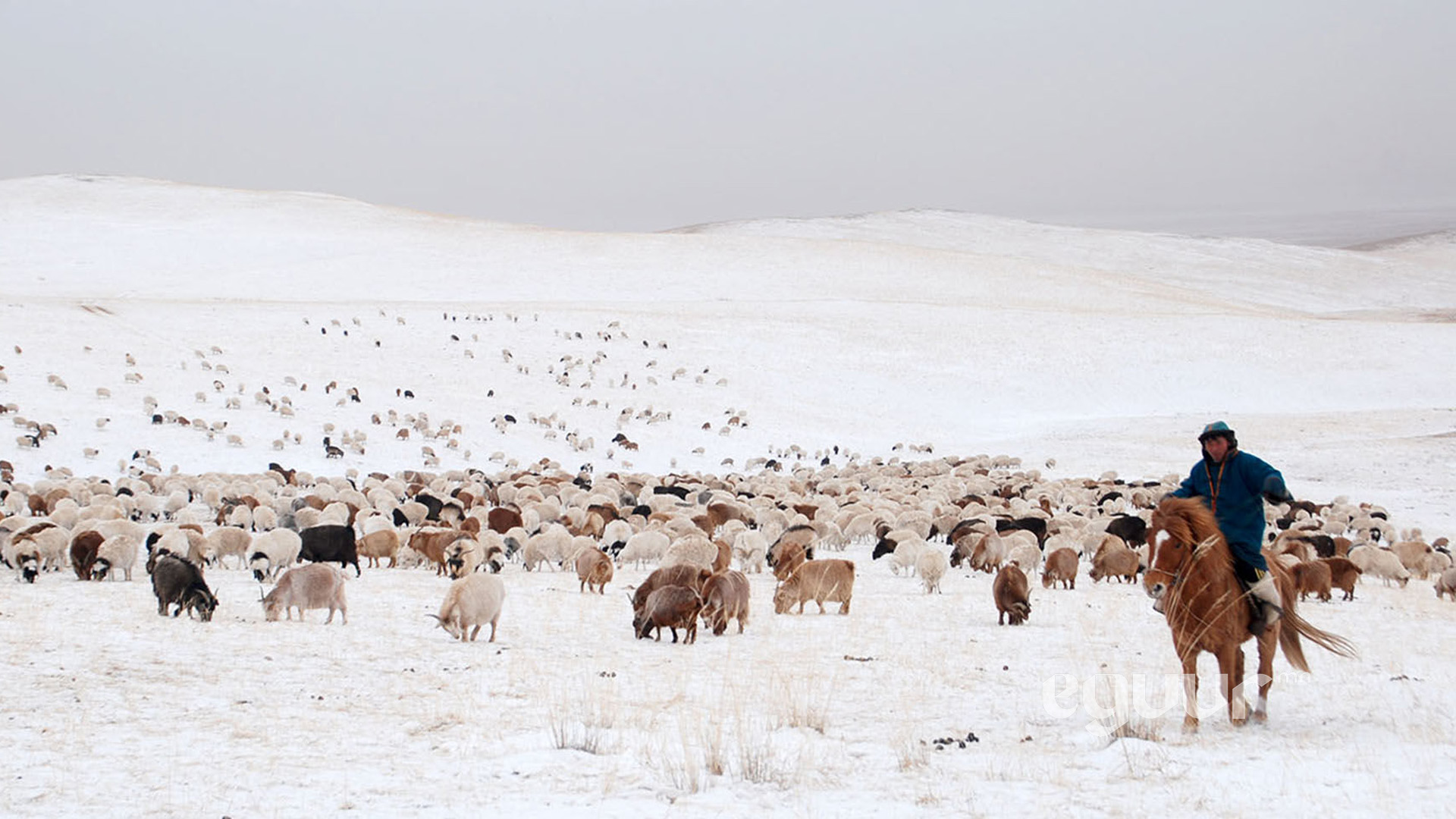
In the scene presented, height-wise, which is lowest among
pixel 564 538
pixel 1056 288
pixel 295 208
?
pixel 564 538

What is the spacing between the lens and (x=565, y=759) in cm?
655

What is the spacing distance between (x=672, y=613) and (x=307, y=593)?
3.57 meters

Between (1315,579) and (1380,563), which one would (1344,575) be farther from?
(1380,563)

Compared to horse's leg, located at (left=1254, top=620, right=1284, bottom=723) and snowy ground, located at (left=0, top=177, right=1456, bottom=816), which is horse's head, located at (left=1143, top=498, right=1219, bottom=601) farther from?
snowy ground, located at (left=0, top=177, right=1456, bottom=816)

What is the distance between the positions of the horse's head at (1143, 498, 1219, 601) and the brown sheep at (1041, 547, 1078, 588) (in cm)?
819

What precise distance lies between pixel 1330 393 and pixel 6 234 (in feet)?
256

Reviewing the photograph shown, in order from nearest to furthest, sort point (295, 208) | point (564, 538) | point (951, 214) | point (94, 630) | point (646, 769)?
1. point (646, 769)
2. point (94, 630)
3. point (564, 538)
4. point (295, 208)
5. point (951, 214)

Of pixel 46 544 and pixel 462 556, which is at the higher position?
pixel 46 544

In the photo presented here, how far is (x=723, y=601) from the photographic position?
37.3ft

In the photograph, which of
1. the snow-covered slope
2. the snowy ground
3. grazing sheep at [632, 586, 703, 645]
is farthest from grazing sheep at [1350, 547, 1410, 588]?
the snow-covered slope

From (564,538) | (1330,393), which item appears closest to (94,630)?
(564,538)

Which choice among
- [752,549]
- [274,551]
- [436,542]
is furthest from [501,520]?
[274,551]

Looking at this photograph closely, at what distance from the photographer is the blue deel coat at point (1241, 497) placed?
23.5 feet

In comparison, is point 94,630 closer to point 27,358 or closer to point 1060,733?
point 1060,733
